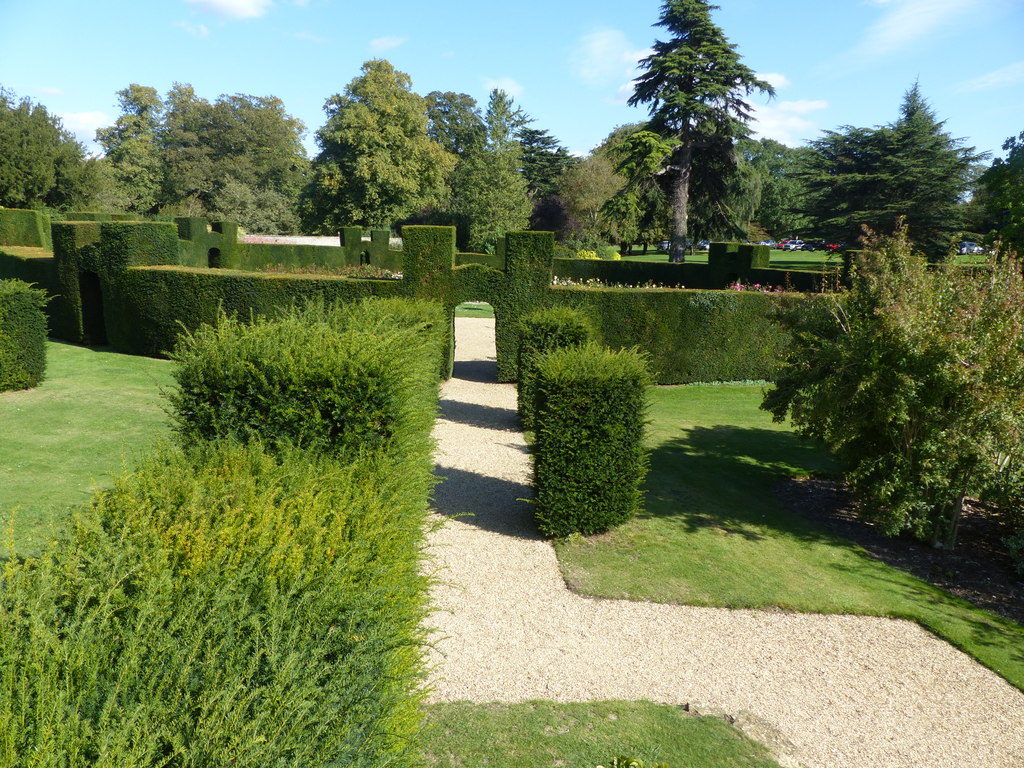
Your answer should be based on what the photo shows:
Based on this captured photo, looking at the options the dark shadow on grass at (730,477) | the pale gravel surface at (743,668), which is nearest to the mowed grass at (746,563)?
the dark shadow on grass at (730,477)

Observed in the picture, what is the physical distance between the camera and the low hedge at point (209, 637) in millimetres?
2152

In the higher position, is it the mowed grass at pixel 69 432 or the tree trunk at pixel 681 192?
the tree trunk at pixel 681 192

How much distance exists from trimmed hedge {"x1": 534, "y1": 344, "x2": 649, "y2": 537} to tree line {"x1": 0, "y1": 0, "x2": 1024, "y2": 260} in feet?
72.0

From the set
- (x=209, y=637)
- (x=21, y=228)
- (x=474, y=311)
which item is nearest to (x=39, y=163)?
(x=21, y=228)

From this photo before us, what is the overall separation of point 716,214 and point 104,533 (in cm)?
3675

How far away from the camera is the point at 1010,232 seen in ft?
75.8

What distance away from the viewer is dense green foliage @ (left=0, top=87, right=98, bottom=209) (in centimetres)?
3781

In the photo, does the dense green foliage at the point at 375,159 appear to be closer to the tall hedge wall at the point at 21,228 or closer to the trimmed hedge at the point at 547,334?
the tall hedge wall at the point at 21,228

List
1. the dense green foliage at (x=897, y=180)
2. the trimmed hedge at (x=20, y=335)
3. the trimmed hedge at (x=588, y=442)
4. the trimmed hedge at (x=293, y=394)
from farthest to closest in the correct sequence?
the dense green foliage at (x=897, y=180)
the trimmed hedge at (x=20, y=335)
the trimmed hedge at (x=588, y=442)
the trimmed hedge at (x=293, y=394)

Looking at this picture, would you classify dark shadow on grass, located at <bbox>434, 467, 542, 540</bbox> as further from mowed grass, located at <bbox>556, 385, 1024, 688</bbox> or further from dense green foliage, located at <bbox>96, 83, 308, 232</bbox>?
dense green foliage, located at <bbox>96, 83, 308, 232</bbox>

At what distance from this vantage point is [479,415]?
14.3m

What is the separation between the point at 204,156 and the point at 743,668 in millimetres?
65298

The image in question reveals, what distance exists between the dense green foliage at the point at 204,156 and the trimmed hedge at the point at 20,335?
124 ft

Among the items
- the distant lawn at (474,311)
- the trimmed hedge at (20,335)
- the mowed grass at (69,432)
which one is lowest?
the mowed grass at (69,432)
